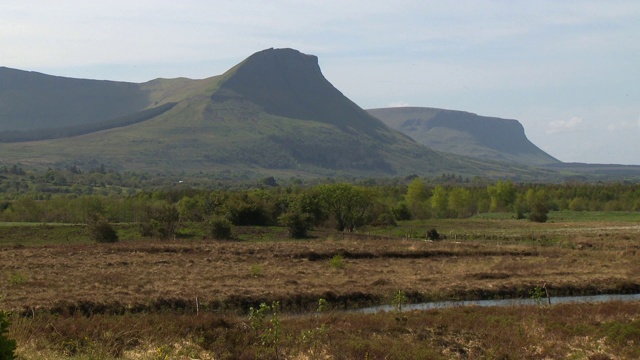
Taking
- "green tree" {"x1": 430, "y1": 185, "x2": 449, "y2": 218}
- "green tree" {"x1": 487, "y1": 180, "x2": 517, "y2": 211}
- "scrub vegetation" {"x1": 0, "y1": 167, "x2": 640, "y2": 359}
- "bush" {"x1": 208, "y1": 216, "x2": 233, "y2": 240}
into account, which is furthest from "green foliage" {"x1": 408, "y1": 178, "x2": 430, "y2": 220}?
"bush" {"x1": 208, "y1": 216, "x2": 233, "y2": 240}

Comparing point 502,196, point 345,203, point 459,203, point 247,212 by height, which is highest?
point 345,203

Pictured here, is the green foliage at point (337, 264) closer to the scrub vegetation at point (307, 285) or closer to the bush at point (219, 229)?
the scrub vegetation at point (307, 285)

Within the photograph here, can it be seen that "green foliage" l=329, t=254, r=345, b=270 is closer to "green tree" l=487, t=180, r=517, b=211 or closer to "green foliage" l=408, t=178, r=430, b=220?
"green foliage" l=408, t=178, r=430, b=220

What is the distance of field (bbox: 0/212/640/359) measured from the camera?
67.8ft

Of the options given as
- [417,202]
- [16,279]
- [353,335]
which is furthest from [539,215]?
[353,335]

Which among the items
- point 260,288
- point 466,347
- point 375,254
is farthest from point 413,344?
point 375,254

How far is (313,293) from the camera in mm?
36875

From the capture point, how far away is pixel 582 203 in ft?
454

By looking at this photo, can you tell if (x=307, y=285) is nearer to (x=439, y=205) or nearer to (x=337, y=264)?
(x=337, y=264)

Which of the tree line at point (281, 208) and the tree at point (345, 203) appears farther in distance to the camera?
the tree at point (345, 203)

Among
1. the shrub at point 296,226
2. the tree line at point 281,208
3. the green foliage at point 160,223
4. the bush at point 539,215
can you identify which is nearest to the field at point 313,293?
the shrub at point 296,226

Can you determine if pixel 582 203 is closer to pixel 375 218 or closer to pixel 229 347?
pixel 375 218

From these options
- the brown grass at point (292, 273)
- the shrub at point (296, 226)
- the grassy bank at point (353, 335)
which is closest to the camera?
the grassy bank at point (353, 335)

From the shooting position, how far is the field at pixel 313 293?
67.8ft
